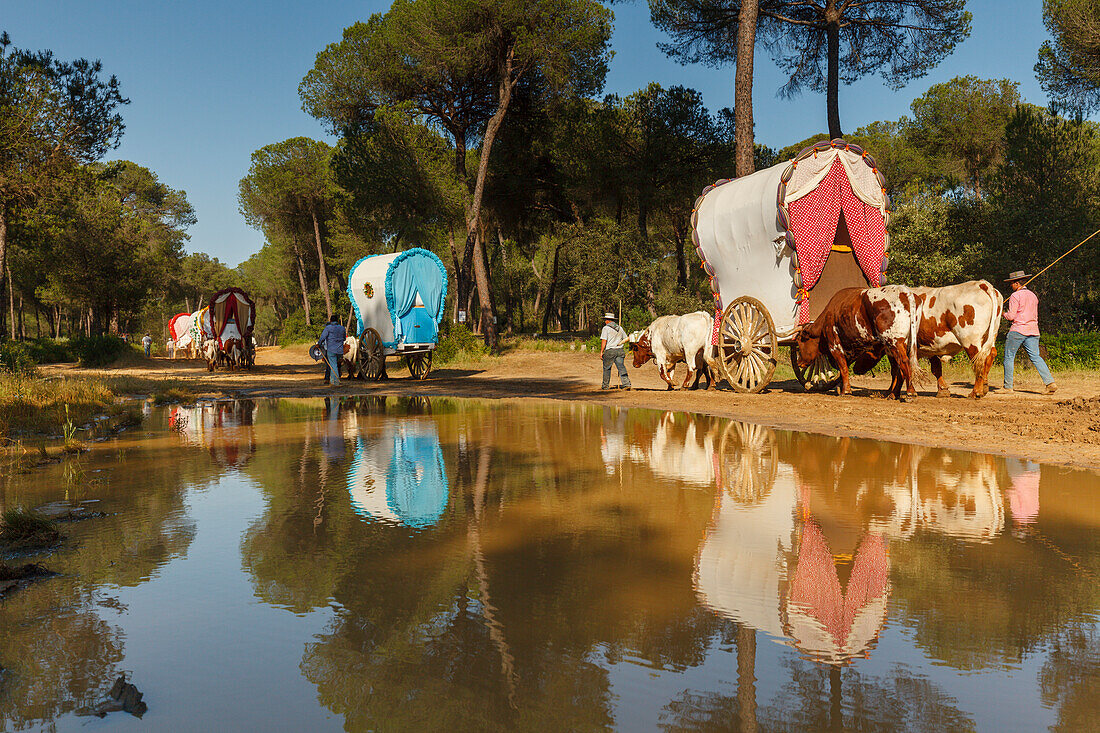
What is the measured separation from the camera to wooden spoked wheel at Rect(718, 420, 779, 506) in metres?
5.98

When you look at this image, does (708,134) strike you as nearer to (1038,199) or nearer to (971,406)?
(1038,199)

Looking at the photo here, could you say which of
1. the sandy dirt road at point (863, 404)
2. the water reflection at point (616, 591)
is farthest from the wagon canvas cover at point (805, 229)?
the water reflection at point (616, 591)

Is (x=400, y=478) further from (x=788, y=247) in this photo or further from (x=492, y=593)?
(x=788, y=247)

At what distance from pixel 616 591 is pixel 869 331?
32.9 feet

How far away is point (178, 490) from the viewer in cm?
629

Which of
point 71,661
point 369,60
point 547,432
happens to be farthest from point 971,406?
point 369,60

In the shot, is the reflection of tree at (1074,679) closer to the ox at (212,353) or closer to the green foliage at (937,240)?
the green foliage at (937,240)

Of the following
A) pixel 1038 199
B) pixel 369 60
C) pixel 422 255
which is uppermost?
pixel 369 60

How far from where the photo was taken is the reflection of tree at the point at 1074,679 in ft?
8.00

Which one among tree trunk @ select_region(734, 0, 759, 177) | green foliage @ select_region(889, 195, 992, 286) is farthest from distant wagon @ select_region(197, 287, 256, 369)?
green foliage @ select_region(889, 195, 992, 286)

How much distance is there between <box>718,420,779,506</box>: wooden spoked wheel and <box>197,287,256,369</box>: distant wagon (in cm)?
2487

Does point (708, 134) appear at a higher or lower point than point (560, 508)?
higher

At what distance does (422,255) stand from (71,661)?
19.1 meters

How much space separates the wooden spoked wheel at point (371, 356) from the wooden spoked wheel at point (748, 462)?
45.2 ft
